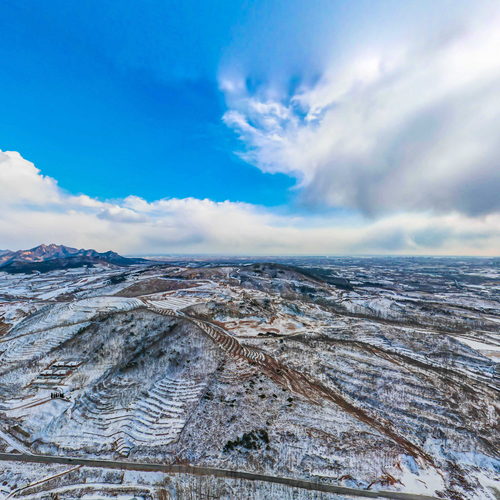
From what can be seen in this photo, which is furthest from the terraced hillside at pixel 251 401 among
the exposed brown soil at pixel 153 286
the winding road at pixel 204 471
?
the exposed brown soil at pixel 153 286

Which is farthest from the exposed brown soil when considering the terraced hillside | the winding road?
the winding road

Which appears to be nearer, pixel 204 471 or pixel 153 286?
pixel 204 471

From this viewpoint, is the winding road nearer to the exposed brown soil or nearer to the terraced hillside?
the terraced hillside

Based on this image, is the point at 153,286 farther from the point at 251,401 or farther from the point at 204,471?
the point at 204,471

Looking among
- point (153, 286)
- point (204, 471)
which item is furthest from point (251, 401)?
point (153, 286)

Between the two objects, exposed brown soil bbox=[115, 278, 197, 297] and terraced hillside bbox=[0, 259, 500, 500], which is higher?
exposed brown soil bbox=[115, 278, 197, 297]

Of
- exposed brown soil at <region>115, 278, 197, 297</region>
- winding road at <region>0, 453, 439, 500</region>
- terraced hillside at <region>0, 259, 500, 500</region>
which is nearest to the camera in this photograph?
winding road at <region>0, 453, 439, 500</region>

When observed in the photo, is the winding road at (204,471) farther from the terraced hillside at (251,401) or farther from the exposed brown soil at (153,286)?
the exposed brown soil at (153,286)

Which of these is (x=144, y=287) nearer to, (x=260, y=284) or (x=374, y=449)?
(x=260, y=284)
